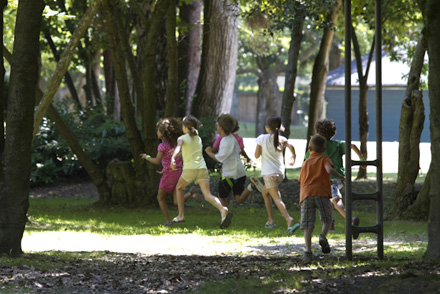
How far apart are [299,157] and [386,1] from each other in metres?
12.4

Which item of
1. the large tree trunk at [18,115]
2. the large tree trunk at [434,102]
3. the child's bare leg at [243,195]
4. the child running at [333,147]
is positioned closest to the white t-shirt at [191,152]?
the child's bare leg at [243,195]

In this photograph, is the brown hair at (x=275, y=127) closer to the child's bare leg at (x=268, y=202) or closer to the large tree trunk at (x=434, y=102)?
the child's bare leg at (x=268, y=202)

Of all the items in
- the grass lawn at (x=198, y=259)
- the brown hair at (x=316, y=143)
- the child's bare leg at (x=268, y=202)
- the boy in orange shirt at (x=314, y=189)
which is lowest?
the grass lawn at (x=198, y=259)

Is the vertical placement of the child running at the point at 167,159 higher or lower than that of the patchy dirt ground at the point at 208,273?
higher

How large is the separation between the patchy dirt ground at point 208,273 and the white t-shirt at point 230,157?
2.79 metres

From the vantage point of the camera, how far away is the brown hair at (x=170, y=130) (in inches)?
491

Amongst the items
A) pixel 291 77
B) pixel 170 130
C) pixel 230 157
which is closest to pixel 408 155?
pixel 230 157

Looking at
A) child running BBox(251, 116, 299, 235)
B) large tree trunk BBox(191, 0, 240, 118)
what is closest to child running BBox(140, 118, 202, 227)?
child running BBox(251, 116, 299, 235)

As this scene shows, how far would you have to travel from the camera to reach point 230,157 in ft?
39.5

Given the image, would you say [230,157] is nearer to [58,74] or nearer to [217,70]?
[58,74]

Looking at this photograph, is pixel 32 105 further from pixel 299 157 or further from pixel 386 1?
pixel 299 157

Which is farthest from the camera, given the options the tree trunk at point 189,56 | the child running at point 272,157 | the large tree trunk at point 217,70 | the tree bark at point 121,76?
the tree trunk at point 189,56

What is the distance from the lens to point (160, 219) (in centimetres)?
1348

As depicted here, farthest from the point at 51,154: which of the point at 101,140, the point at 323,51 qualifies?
the point at 323,51
